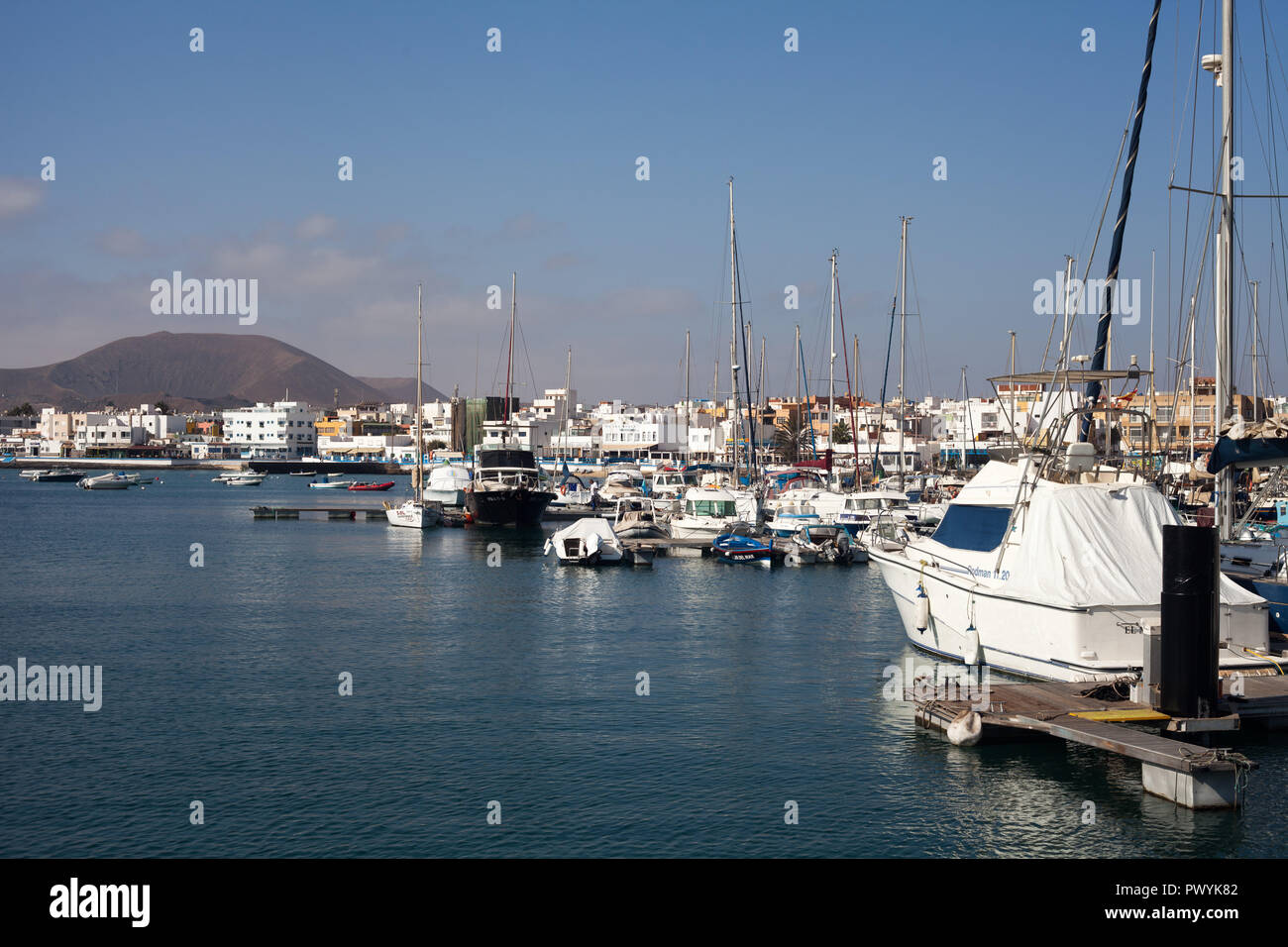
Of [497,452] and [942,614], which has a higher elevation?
[497,452]

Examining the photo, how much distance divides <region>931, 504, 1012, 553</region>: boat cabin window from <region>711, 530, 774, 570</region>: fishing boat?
24.4m

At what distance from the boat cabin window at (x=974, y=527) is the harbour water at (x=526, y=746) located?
3702mm

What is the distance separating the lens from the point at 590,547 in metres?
49.9

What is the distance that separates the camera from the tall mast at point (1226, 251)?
27.5m

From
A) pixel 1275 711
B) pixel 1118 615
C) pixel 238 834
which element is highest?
pixel 1118 615

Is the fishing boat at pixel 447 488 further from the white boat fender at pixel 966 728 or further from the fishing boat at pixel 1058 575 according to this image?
the white boat fender at pixel 966 728

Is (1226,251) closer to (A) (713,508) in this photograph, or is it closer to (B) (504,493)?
(A) (713,508)

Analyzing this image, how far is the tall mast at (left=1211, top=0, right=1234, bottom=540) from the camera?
27.5 meters

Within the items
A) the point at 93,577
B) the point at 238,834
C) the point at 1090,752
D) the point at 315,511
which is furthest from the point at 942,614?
the point at 315,511

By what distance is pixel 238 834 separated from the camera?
15.5m

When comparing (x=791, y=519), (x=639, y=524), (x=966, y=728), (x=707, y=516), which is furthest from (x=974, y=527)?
(x=639, y=524)

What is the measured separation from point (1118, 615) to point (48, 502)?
365 feet
